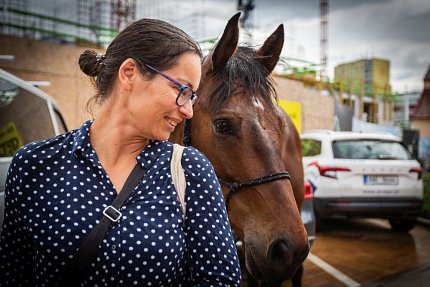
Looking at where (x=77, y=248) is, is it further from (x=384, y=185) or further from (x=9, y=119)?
(x=384, y=185)

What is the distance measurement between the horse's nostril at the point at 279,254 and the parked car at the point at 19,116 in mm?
1769

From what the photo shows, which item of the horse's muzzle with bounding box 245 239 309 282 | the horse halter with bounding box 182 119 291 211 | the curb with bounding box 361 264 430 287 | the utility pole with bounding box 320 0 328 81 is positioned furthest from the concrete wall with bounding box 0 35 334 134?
the utility pole with bounding box 320 0 328 81

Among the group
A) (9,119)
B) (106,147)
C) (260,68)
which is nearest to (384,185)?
(260,68)

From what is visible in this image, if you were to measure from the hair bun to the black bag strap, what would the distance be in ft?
2.16

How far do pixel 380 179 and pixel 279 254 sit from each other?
5639 millimetres

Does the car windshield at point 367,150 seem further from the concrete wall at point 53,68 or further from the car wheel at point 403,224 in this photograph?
the concrete wall at point 53,68

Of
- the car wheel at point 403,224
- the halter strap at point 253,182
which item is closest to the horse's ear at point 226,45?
the halter strap at point 253,182

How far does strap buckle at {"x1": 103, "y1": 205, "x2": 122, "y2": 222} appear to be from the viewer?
124 cm

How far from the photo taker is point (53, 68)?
8.87 metres

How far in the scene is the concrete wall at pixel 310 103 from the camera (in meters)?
14.4

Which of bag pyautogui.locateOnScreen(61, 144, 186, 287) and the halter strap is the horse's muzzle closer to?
the halter strap

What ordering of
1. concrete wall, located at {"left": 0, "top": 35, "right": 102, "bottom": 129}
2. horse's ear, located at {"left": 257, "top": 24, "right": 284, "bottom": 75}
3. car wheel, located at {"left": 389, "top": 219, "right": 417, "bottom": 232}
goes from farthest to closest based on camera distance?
1. concrete wall, located at {"left": 0, "top": 35, "right": 102, "bottom": 129}
2. car wheel, located at {"left": 389, "top": 219, "right": 417, "bottom": 232}
3. horse's ear, located at {"left": 257, "top": 24, "right": 284, "bottom": 75}

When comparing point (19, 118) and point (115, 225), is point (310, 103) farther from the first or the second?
point (115, 225)

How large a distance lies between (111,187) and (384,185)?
6.74 m
